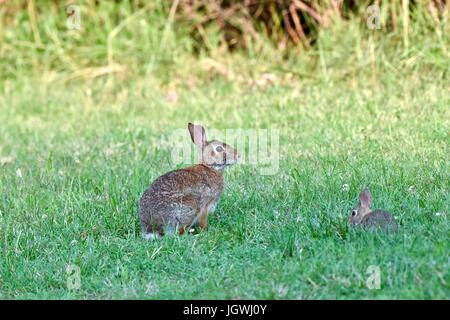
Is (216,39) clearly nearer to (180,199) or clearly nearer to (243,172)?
(243,172)

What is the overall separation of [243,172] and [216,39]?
4.60 meters

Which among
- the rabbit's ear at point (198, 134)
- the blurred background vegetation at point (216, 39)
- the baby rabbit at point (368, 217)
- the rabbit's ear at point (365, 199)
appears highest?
the blurred background vegetation at point (216, 39)

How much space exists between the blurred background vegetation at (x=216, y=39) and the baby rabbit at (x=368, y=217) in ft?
13.4

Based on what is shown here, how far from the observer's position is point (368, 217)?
5254 millimetres

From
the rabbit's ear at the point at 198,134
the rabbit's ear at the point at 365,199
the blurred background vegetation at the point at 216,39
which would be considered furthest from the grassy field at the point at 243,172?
the rabbit's ear at the point at 198,134

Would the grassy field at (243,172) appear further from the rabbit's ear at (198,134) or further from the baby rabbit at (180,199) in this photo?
the rabbit's ear at (198,134)

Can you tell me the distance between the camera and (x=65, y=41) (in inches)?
474

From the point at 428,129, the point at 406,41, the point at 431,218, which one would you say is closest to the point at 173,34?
the point at 406,41

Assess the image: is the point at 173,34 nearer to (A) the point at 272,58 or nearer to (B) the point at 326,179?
(A) the point at 272,58

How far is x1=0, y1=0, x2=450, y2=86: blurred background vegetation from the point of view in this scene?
952 centimetres

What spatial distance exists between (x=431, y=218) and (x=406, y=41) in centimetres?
417

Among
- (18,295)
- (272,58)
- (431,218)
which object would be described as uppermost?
(272,58)

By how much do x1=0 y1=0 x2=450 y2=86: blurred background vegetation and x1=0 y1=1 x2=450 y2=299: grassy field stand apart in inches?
1.5

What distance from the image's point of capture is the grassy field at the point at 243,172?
196 inches
